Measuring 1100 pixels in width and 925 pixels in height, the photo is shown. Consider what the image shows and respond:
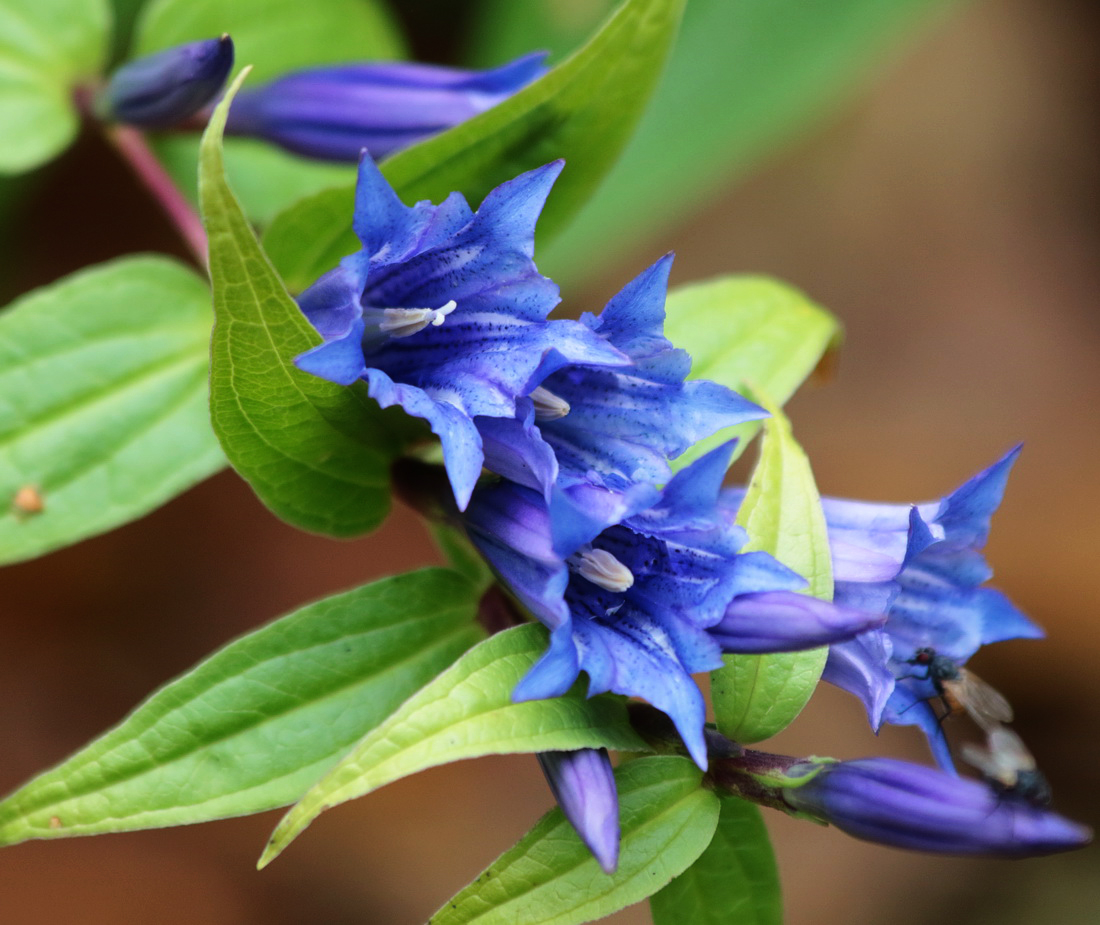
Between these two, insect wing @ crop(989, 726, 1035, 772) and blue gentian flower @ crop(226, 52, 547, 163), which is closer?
insect wing @ crop(989, 726, 1035, 772)

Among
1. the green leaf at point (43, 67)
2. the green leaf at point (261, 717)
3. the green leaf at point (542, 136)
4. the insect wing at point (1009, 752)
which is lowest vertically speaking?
the insect wing at point (1009, 752)

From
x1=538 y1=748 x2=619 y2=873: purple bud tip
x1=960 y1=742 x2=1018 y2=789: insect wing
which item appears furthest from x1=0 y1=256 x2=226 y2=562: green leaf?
x1=960 y1=742 x2=1018 y2=789: insect wing

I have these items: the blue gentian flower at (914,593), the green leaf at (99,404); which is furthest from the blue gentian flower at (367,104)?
the blue gentian flower at (914,593)

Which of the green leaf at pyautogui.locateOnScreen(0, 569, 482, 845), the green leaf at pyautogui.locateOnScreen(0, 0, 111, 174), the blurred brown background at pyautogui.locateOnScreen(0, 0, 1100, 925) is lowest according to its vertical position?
the blurred brown background at pyautogui.locateOnScreen(0, 0, 1100, 925)

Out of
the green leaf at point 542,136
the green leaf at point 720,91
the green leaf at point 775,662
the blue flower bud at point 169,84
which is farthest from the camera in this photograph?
the green leaf at point 720,91

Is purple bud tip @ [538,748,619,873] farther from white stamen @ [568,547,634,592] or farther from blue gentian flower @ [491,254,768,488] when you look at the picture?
blue gentian flower @ [491,254,768,488]

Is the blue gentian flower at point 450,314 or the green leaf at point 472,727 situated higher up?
the blue gentian flower at point 450,314

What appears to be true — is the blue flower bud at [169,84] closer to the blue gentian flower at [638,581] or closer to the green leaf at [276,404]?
the green leaf at [276,404]
